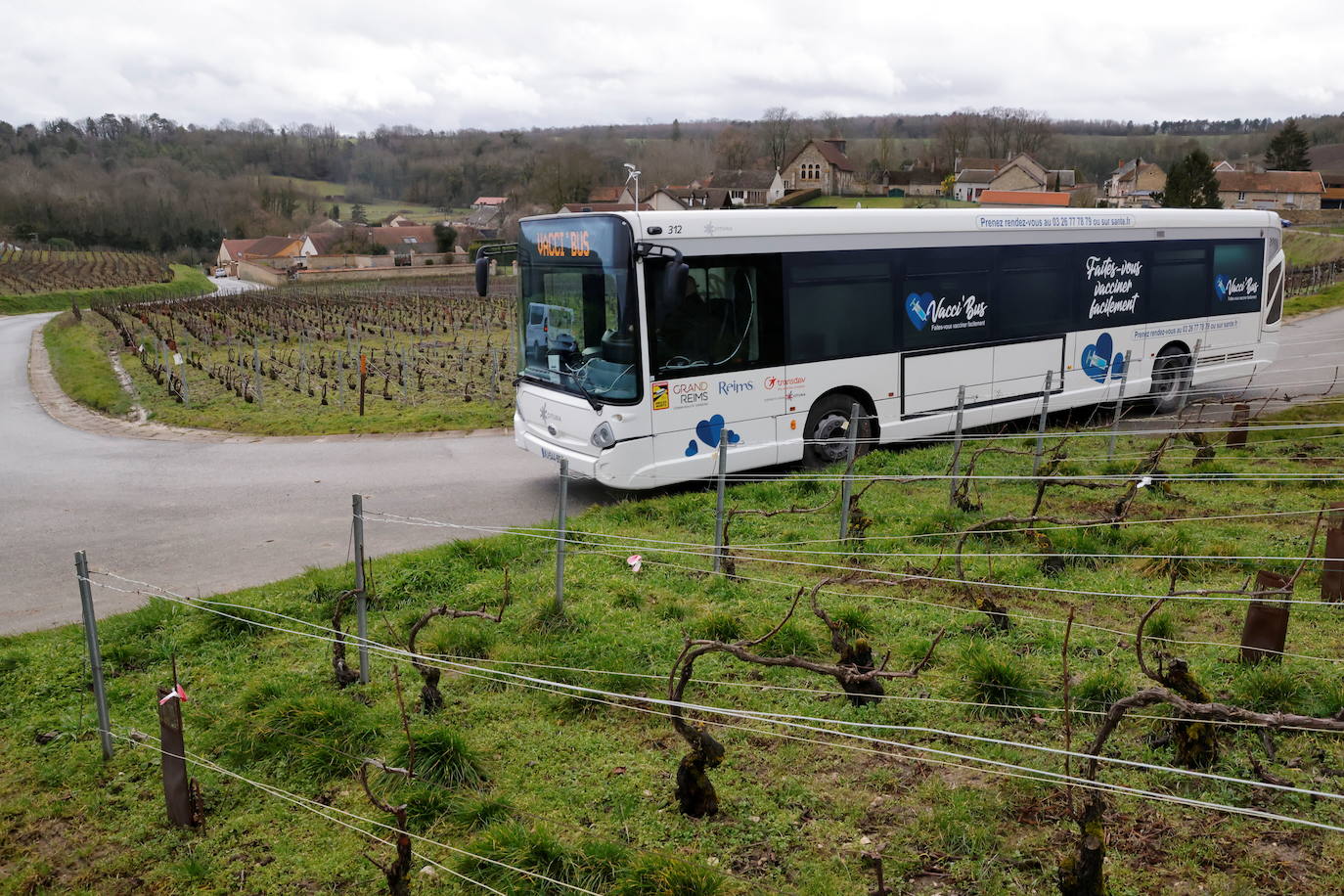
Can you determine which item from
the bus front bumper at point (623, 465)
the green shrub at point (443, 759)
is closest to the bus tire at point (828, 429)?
the bus front bumper at point (623, 465)

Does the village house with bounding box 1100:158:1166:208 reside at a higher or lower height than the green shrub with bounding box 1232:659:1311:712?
higher

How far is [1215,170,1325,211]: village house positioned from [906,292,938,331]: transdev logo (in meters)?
85.6

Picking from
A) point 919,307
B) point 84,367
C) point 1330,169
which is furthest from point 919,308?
point 1330,169

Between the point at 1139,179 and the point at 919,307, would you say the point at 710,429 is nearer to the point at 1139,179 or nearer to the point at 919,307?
the point at 919,307

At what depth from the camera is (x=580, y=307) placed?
31.5 feet

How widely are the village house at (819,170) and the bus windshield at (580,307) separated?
69730 mm

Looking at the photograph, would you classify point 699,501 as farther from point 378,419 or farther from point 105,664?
point 378,419

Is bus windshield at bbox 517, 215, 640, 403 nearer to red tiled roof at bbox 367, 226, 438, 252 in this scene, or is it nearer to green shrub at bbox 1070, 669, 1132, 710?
green shrub at bbox 1070, 669, 1132, 710

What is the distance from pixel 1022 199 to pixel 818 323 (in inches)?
1913

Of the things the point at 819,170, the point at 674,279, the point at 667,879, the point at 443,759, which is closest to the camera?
the point at 667,879

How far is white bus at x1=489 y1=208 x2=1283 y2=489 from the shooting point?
9281 mm

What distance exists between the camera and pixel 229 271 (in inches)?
3511

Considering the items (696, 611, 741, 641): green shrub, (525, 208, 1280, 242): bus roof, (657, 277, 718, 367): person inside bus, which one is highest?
(525, 208, 1280, 242): bus roof

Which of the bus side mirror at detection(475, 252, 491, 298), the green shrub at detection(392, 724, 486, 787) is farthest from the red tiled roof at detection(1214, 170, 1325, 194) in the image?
the green shrub at detection(392, 724, 486, 787)
